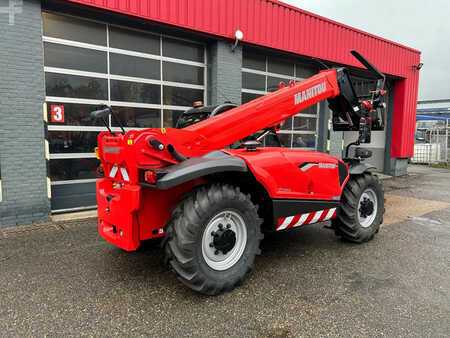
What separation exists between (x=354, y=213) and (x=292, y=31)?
22.3 feet

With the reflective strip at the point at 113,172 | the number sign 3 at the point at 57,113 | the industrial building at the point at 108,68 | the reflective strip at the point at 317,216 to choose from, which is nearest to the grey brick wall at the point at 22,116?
the industrial building at the point at 108,68

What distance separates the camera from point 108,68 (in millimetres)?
6836

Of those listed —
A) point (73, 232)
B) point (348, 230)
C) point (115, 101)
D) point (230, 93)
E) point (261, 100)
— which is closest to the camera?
point (261, 100)

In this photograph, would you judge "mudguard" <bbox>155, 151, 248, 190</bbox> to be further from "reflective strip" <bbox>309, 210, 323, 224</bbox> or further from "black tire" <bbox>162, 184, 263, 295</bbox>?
"reflective strip" <bbox>309, 210, 323, 224</bbox>

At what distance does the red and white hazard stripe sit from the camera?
3.70 metres

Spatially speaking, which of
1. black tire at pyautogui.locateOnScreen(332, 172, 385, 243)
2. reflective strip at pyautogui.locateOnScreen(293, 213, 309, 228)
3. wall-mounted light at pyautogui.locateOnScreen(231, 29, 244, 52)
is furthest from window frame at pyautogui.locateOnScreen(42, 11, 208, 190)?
black tire at pyautogui.locateOnScreen(332, 172, 385, 243)

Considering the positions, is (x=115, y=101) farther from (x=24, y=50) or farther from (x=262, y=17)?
(x=262, y=17)

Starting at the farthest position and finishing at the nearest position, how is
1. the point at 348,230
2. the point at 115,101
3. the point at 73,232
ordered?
the point at 115,101 → the point at 73,232 → the point at 348,230

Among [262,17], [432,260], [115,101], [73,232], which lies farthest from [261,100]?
[262,17]

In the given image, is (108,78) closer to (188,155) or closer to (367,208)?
(188,155)

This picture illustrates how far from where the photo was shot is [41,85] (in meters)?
5.72

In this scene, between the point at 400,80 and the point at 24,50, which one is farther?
the point at 400,80

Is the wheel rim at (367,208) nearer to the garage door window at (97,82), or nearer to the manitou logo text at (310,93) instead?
the manitou logo text at (310,93)

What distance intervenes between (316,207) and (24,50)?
5752 mm
